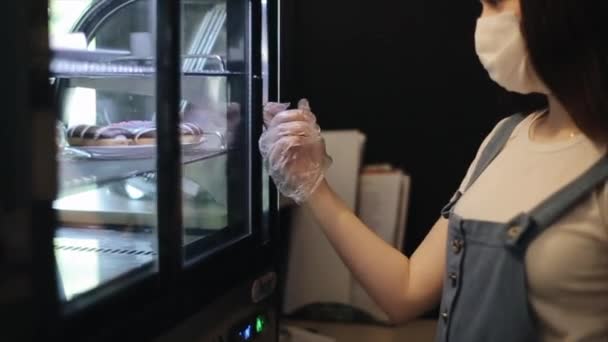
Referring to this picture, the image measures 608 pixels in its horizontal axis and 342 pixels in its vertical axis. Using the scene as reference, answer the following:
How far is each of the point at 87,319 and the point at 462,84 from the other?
4.33 ft

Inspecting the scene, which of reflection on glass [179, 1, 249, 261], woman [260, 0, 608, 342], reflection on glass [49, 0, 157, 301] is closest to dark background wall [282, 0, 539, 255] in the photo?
reflection on glass [179, 1, 249, 261]

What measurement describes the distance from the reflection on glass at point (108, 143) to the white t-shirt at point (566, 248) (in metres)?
0.53

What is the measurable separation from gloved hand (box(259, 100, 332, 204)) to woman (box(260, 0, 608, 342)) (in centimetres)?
25

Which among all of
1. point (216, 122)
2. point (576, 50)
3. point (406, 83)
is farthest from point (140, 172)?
point (406, 83)

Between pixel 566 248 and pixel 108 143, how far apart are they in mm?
735

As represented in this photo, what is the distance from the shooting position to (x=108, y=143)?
1257mm

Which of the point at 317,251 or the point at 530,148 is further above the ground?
the point at 530,148

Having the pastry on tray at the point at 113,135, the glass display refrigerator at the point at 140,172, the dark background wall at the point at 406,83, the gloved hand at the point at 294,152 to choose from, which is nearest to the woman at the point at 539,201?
the gloved hand at the point at 294,152

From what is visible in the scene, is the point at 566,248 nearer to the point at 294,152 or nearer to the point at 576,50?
the point at 576,50

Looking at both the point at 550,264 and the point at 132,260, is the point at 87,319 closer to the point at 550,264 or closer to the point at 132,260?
the point at 132,260

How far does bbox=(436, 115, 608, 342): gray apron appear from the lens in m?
1.02

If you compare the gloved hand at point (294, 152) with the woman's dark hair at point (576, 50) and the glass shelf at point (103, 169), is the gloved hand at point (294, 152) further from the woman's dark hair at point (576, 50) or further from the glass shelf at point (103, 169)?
the woman's dark hair at point (576, 50)


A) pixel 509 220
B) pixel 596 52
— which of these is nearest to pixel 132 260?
pixel 509 220

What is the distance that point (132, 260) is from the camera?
1148 millimetres
